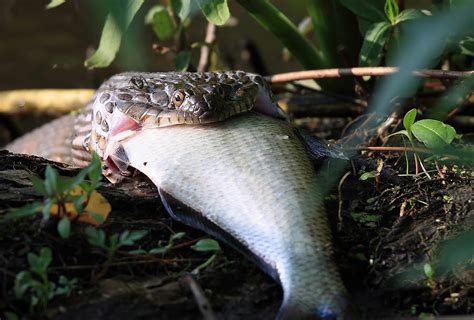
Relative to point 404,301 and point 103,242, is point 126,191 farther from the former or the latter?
point 404,301

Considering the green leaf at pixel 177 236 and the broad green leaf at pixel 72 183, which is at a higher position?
the broad green leaf at pixel 72 183

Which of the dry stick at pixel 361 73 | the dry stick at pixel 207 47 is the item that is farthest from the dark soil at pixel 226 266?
the dry stick at pixel 207 47

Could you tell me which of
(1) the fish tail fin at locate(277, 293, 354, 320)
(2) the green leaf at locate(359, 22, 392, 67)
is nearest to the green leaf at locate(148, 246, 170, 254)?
(1) the fish tail fin at locate(277, 293, 354, 320)

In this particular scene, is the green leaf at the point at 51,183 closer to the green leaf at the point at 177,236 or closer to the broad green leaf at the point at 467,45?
the green leaf at the point at 177,236

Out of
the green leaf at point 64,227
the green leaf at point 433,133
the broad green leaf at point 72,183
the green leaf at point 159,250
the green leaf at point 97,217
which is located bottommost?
the green leaf at point 159,250

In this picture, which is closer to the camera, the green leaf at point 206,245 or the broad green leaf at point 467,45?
the green leaf at point 206,245

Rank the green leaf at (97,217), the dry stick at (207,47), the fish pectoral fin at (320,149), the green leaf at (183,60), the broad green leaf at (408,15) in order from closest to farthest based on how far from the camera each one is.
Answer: the green leaf at (97,217), the fish pectoral fin at (320,149), the broad green leaf at (408,15), the green leaf at (183,60), the dry stick at (207,47)
